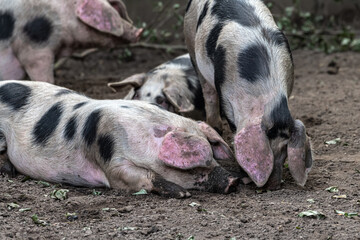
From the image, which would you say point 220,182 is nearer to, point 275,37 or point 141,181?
point 141,181

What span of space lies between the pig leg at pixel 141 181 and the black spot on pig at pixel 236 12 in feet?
4.41

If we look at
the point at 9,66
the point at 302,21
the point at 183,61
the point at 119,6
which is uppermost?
the point at 119,6

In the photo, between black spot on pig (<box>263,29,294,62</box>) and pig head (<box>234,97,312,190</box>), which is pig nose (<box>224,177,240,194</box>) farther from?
black spot on pig (<box>263,29,294,62</box>)

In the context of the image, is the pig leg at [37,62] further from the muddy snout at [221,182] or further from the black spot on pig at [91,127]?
the muddy snout at [221,182]

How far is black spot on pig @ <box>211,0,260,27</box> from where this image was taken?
5.14m

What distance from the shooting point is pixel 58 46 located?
6992mm

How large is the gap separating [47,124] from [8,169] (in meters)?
0.47

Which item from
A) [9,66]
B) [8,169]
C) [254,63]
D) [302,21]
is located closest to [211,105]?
[254,63]

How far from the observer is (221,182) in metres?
4.54

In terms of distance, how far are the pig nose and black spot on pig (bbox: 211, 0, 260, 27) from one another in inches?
46.6

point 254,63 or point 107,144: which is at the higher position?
point 254,63

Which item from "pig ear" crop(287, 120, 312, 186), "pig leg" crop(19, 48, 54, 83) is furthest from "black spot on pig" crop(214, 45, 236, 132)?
"pig leg" crop(19, 48, 54, 83)

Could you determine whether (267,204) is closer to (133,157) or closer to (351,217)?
(351,217)

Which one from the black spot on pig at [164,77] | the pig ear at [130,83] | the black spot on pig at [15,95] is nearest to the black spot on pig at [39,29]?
the pig ear at [130,83]
